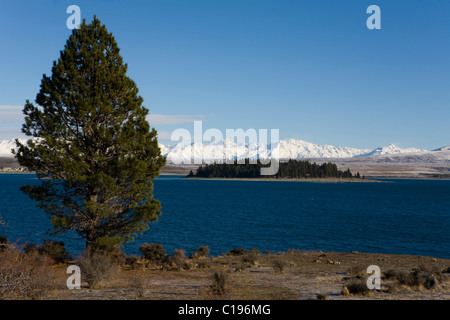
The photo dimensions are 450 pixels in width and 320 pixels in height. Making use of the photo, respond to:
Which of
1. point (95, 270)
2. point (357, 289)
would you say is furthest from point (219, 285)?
point (95, 270)

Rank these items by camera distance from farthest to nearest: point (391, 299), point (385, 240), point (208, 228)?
point (208, 228) → point (385, 240) → point (391, 299)

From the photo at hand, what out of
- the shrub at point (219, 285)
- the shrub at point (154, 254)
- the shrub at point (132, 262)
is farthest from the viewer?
Result: the shrub at point (154, 254)

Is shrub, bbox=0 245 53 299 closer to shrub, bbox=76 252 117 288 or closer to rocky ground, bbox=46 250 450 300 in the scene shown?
rocky ground, bbox=46 250 450 300

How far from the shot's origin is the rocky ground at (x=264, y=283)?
15266mm

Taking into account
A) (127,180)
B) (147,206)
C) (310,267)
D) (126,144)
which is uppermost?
(126,144)

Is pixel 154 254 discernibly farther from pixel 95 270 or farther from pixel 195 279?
pixel 95 270

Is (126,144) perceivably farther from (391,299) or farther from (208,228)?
(208,228)

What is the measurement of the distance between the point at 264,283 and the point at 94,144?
1208cm

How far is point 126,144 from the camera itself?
2217cm

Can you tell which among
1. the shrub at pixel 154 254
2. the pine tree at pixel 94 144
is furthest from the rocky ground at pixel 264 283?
the pine tree at pixel 94 144

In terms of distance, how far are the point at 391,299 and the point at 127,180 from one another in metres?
14.9

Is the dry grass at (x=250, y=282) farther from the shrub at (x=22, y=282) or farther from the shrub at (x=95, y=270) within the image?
the shrub at (x=22, y=282)

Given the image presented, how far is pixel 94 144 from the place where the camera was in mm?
22375
